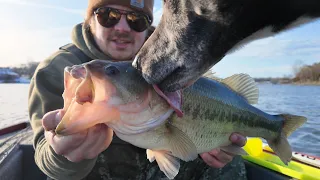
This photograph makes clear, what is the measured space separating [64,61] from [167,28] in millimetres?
1780

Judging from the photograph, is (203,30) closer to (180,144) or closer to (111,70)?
(111,70)

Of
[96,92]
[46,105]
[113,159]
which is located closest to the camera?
[96,92]

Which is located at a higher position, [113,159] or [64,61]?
[64,61]

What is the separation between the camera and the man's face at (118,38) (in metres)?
3.61

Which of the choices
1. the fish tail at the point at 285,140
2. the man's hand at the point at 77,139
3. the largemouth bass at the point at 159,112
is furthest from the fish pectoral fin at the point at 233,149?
the man's hand at the point at 77,139

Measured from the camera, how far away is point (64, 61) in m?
3.29

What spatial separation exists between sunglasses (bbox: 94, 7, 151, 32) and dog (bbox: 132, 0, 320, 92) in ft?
Result: 5.65

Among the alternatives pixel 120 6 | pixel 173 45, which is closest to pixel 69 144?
pixel 173 45

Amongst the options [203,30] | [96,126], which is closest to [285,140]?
[203,30]

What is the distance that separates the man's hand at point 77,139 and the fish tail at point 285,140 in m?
1.77

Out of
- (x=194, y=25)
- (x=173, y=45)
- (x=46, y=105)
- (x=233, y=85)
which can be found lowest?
(x=46, y=105)

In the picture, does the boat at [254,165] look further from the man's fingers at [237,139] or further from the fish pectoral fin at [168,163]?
the fish pectoral fin at [168,163]

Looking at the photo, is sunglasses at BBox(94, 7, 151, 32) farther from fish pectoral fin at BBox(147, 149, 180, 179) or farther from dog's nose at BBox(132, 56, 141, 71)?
fish pectoral fin at BBox(147, 149, 180, 179)

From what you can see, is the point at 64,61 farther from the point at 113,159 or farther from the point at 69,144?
the point at 69,144
